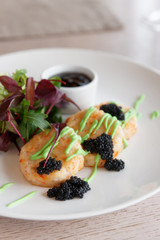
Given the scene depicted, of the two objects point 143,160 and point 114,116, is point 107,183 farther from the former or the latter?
point 114,116

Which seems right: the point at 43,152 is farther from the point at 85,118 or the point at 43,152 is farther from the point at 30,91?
the point at 30,91

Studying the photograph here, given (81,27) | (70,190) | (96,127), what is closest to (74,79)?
(96,127)

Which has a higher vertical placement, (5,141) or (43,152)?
(43,152)

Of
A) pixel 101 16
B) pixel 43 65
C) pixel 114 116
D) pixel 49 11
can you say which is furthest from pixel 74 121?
pixel 49 11

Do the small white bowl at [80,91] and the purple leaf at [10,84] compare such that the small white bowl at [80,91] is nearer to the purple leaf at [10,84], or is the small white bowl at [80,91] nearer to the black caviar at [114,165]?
the purple leaf at [10,84]

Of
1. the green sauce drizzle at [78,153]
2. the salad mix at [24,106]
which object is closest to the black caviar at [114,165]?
the green sauce drizzle at [78,153]

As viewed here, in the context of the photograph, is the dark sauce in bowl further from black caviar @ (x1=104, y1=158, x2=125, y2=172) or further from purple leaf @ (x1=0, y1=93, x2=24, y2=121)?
black caviar @ (x1=104, y1=158, x2=125, y2=172)
